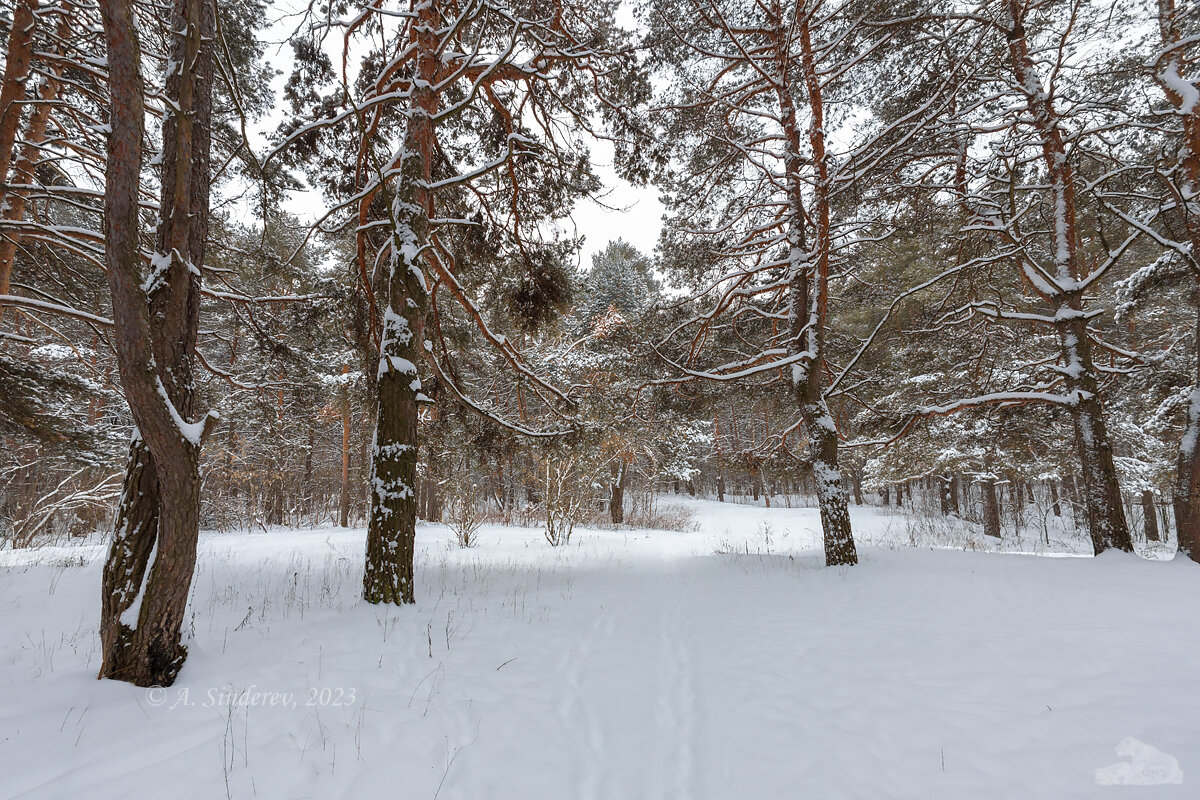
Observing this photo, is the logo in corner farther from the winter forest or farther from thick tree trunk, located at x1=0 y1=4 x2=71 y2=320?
thick tree trunk, located at x1=0 y1=4 x2=71 y2=320

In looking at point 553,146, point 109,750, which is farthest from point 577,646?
point 553,146

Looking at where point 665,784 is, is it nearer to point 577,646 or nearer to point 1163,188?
point 577,646

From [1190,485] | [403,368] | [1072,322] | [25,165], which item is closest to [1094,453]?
[1190,485]

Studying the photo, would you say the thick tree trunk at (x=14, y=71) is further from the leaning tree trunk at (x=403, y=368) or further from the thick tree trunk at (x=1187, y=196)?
the thick tree trunk at (x=1187, y=196)

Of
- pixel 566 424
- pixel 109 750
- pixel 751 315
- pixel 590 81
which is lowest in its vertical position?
pixel 109 750

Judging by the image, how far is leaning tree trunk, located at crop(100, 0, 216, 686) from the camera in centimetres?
275

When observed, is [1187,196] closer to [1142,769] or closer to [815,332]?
[815,332]

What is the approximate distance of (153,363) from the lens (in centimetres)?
283

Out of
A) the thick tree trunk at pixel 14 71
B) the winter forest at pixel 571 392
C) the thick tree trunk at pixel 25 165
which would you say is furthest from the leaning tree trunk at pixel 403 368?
the thick tree trunk at pixel 14 71

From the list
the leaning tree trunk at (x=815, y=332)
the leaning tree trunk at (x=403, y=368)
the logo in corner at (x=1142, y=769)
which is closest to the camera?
the logo in corner at (x=1142, y=769)

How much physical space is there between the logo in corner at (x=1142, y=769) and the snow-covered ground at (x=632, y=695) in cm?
2

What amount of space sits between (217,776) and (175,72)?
505 centimetres

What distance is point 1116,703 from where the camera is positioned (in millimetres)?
2490

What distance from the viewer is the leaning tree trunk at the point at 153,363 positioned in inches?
108
